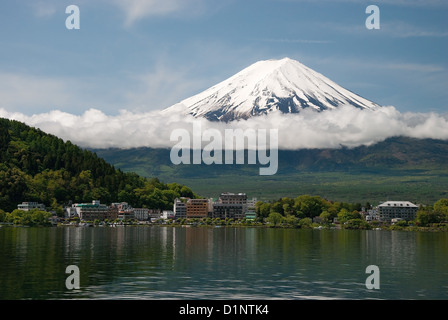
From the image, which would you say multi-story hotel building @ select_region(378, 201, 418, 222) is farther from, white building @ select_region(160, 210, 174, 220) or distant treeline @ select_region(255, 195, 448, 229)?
white building @ select_region(160, 210, 174, 220)

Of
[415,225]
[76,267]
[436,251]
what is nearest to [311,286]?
[76,267]

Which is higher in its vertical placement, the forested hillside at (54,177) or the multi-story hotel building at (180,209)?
the forested hillside at (54,177)

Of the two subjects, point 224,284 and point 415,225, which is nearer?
point 224,284

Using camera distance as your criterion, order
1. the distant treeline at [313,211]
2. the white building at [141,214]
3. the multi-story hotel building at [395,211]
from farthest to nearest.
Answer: the multi-story hotel building at [395,211] < the white building at [141,214] < the distant treeline at [313,211]

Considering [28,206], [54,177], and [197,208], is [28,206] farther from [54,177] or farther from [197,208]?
[197,208]

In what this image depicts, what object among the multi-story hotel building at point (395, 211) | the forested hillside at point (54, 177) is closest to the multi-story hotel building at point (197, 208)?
the forested hillside at point (54, 177)

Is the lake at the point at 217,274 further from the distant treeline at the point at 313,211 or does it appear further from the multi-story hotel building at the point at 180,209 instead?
the multi-story hotel building at the point at 180,209

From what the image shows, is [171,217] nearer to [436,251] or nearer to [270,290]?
[436,251]

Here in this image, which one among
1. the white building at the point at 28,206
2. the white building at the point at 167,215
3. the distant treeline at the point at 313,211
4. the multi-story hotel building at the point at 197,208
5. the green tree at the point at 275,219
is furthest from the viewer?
the multi-story hotel building at the point at 197,208

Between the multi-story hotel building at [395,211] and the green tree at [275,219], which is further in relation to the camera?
the multi-story hotel building at [395,211]
